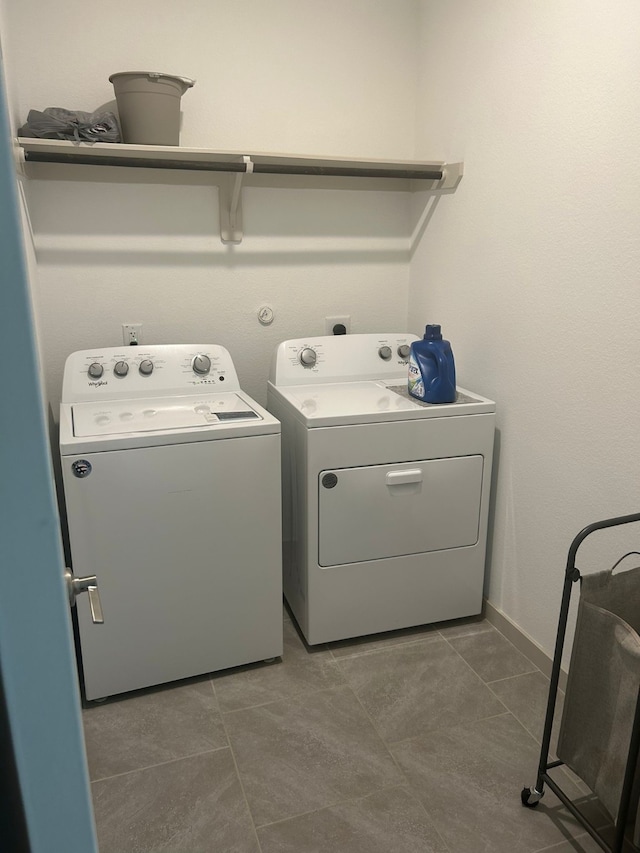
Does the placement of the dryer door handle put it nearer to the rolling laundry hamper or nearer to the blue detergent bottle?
the blue detergent bottle

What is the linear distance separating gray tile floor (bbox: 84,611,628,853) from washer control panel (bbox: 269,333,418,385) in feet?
3.15

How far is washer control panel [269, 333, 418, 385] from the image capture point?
2.35 metres

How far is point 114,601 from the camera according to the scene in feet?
5.98

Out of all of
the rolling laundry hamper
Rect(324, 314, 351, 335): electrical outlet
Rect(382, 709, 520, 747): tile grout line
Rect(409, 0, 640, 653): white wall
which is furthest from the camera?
Rect(324, 314, 351, 335): electrical outlet

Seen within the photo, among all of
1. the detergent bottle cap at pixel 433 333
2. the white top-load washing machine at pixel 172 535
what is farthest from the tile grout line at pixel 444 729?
the detergent bottle cap at pixel 433 333

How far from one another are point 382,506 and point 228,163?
1.25 m

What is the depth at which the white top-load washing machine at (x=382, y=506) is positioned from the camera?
1985 mm

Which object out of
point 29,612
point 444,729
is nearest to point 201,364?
point 444,729

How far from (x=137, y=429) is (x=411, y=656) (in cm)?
115

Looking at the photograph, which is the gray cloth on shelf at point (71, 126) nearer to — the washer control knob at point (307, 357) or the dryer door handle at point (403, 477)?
the washer control knob at point (307, 357)

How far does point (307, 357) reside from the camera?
2.36 metres

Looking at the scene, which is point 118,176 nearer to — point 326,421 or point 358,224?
point 358,224

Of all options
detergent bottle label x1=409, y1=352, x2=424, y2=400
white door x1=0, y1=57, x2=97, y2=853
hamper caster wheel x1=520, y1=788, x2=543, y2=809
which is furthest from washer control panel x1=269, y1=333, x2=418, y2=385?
white door x1=0, y1=57, x2=97, y2=853

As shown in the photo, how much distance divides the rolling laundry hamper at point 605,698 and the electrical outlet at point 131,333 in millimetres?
1706
